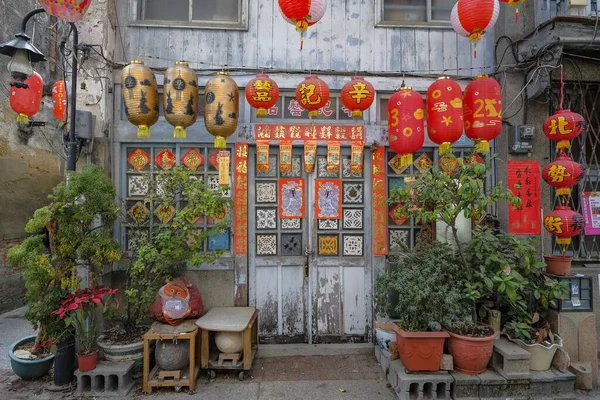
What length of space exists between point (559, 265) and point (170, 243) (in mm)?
5804

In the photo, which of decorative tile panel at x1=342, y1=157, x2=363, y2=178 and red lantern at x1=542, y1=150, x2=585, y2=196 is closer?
red lantern at x1=542, y1=150, x2=585, y2=196

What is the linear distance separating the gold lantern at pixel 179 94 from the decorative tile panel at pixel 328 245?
3044 mm

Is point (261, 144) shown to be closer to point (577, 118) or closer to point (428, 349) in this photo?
point (428, 349)

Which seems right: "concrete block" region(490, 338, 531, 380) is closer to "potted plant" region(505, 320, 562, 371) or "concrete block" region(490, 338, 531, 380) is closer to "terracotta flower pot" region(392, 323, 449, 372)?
"potted plant" region(505, 320, 562, 371)

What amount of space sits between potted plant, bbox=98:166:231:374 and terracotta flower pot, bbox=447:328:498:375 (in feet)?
11.6

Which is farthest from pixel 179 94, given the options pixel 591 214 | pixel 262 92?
pixel 591 214

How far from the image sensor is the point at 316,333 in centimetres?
599

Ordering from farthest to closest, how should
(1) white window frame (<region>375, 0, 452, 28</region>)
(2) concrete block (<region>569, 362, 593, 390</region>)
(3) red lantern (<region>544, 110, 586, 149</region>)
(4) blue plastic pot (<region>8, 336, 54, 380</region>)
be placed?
(1) white window frame (<region>375, 0, 452, 28</region>) < (3) red lantern (<region>544, 110, 586, 149</region>) < (4) blue plastic pot (<region>8, 336, 54, 380</region>) < (2) concrete block (<region>569, 362, 593, 390</region>)

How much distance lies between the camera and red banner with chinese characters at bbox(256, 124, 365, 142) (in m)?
5.86

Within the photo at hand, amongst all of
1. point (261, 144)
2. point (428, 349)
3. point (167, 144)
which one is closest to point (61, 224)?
point (167, 144)

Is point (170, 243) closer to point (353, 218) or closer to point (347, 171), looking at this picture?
point (353, 218)

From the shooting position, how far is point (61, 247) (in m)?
4.47

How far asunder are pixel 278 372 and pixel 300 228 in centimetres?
234

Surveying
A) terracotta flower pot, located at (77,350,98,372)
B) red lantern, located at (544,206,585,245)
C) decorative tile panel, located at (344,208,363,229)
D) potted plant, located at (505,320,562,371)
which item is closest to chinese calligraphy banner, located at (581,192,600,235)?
red lantern, located at (544,206,585,245)
